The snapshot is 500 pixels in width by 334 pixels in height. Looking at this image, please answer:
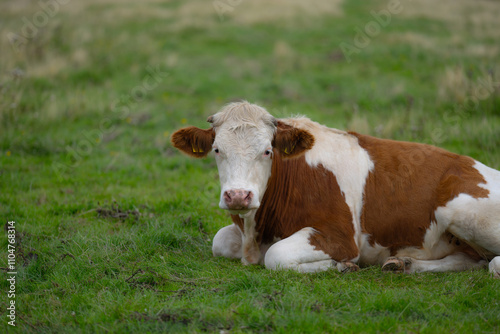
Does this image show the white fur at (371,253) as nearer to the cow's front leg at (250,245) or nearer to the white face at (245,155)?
the cow's front leg at (250,245)

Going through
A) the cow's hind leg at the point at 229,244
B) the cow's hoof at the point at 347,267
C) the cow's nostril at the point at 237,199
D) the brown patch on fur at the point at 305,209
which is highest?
the cow's nostril at the point at 237,199

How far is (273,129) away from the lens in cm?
584

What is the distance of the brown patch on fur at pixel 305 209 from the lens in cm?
572

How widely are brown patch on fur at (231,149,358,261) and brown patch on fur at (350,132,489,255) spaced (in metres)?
0.35

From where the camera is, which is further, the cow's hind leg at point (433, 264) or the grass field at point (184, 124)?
the cow's hind leg at point (433, 264)

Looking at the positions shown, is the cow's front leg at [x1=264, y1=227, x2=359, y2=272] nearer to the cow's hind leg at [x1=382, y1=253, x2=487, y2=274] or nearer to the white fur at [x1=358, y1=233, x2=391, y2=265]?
the white fur at [x1=358, y1=233, x2=391, y2=265]

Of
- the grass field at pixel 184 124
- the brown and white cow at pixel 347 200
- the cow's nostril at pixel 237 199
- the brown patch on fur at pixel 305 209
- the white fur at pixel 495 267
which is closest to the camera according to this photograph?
the grass field at pixel 184 124

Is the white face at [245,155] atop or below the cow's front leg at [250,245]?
atop

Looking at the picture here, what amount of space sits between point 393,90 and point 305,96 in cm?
249

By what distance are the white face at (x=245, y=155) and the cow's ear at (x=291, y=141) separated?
11 cm

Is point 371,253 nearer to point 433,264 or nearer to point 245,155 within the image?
point 433,264

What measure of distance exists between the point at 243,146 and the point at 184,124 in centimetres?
713

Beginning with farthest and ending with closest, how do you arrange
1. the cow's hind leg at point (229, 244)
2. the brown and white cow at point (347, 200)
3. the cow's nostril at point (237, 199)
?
the cow's hind leg at point (229, 244), the brown and white cow at point (347, 200), the cow's nostril at point (237, 199)

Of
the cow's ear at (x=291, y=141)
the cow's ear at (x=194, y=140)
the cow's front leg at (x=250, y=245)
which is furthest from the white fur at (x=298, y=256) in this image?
the cow's ear at (x=194, y=140)
